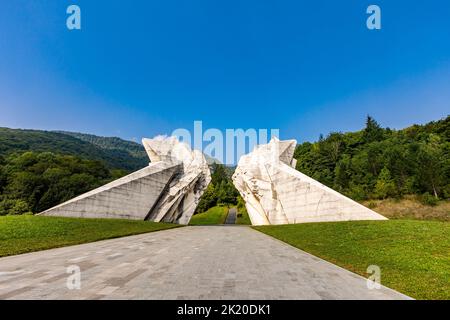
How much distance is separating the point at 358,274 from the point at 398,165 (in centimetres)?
5370

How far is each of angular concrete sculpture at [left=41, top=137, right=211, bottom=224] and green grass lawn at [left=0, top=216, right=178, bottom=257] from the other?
148 inches

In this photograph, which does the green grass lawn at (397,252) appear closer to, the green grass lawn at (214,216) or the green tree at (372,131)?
the green grass lawn at (214,216)

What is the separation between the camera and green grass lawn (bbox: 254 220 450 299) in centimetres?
678

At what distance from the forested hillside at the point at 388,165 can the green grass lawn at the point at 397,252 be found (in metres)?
37.0

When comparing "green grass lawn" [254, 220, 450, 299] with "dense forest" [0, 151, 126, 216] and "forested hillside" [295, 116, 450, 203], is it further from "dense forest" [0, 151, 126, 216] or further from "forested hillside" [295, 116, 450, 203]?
"dense forest" [0, 151, 126, 216]

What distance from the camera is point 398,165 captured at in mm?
53031

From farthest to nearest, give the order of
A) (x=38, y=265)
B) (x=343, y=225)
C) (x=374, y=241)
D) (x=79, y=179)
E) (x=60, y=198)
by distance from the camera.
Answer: (x=79, y=179)
(x=60, y=198)
(x=343, y=225)
(x=374, y=241)
(x=38, y=265)

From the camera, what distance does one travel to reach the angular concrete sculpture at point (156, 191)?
23938mm

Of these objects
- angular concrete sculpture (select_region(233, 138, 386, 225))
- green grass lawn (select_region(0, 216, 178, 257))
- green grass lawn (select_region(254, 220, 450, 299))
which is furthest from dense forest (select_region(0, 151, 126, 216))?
green grass lawn (select_region(254, 220, 450, 299))

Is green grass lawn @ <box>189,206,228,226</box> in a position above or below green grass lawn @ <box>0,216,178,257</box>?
below

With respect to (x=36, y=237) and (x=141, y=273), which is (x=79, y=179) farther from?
(x=141, y=273)

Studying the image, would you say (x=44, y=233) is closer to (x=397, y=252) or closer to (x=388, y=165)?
(x=397, y=252)

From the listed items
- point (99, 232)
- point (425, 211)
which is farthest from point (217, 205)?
point (99, 232)
